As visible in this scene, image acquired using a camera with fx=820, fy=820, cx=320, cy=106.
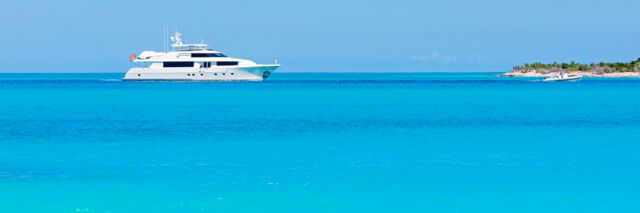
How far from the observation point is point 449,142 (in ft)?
72.5

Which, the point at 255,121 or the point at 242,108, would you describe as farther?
the point at 242,108

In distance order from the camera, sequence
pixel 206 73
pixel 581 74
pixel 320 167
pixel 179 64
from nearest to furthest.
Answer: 1. pixel 320 167
2. pixel 206 73
3. pixel 179 64
4. pixel 581 74

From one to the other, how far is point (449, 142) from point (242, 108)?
21505 mm

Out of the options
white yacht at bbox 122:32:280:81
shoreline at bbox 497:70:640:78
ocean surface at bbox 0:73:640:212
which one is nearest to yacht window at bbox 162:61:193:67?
white yacht at bbox 122:32:280:81

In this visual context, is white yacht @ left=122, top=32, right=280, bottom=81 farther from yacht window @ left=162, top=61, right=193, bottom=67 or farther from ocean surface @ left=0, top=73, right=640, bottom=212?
ocean surface @ left=0, top=73, right=640, bottom=212

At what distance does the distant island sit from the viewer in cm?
15775

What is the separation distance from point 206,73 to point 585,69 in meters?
96.5

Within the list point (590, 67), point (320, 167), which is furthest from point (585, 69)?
point (320, 167)

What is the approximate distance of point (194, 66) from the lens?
95062 mm

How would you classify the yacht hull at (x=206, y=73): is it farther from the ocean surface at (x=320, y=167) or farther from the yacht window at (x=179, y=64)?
the ocean surface at (x=320, y=167)

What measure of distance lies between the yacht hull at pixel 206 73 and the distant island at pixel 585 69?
8309 cm

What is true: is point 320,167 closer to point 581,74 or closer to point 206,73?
point 206,73

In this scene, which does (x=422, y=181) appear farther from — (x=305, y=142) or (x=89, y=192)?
(x=305, y=142)

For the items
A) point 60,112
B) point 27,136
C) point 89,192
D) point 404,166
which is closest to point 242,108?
point 60,112
